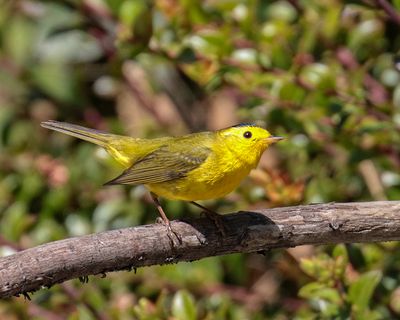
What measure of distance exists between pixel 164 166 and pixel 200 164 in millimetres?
200

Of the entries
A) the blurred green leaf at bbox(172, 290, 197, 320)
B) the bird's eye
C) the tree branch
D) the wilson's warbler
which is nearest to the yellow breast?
the wilson's warbler

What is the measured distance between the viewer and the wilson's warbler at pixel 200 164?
4039 mm

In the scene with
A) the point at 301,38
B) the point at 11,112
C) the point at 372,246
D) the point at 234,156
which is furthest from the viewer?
the point at 11,112

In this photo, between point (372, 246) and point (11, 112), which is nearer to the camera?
point (372, 246)

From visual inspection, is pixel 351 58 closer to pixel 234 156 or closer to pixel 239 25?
pixel 239 25

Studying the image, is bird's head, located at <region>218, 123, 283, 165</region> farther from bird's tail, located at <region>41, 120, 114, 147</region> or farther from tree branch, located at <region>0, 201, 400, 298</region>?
bird's tail, located at <region>41, 120, 114, 147</region>

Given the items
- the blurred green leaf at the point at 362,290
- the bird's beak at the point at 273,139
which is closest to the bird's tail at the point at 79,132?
the bird's beak at the point at 273,139

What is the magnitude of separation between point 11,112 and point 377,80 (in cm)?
→ 272

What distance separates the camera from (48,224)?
500cm

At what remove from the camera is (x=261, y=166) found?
4.95 metres

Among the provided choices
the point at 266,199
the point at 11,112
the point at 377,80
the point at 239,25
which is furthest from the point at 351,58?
the point at 11,112

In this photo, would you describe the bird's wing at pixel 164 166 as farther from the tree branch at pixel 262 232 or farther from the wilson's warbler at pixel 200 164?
the tree branch at pixel 262 232

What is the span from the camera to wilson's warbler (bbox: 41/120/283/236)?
4039 millimetres

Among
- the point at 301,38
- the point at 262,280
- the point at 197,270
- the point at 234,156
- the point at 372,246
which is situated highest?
the point at 301,38
